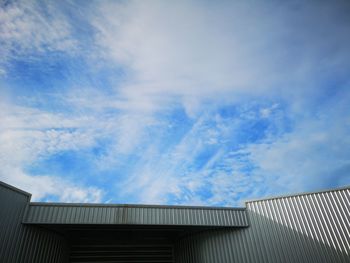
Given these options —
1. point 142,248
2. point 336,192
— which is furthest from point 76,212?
point 336,192

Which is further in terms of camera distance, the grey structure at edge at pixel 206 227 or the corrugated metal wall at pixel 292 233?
the corrugated metal wall at pixel 292 233

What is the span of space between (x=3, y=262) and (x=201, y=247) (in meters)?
12.4

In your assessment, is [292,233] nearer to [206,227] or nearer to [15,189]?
[206,227]

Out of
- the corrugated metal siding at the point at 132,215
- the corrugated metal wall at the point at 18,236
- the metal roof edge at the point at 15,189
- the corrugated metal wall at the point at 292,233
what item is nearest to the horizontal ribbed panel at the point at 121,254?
the corrugated metal wall at the point at 18,236

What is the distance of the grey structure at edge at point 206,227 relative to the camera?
13.5 meters

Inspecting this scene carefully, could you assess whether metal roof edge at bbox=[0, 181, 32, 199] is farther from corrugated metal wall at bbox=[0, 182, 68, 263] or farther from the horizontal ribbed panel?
the horizontal ribbed panel

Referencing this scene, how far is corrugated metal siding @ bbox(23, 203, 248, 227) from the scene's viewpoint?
14320mm

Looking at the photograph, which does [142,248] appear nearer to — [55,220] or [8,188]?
[55,220]

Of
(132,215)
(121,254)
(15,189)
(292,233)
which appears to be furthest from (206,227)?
(15,189)

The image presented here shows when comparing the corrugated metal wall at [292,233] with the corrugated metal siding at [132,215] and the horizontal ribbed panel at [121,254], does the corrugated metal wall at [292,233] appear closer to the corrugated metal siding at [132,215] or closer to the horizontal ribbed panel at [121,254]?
the corrugated metal siding at [132,215]

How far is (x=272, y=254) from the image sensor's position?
48.7 ft

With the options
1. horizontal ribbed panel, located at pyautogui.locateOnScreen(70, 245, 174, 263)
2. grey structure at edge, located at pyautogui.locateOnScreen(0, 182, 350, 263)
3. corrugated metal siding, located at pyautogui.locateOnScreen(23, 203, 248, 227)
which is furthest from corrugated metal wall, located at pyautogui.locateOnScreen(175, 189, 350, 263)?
horizontal ribbed panel, located at pyautogui.locateOnScreen(70, 245, 174, 263)

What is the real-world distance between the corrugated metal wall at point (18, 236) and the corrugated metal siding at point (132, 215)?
638mm

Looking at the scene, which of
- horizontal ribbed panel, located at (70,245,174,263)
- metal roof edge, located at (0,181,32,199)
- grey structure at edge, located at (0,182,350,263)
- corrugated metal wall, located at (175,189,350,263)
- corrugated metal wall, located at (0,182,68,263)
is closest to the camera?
corrugated metal wall, located at (0,182,68,263)
